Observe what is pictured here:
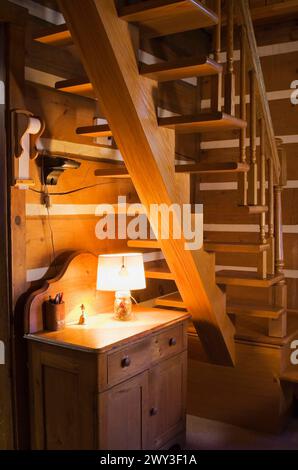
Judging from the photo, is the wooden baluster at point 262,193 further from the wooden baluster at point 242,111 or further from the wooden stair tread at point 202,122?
the wooden stair tread at point 202,122

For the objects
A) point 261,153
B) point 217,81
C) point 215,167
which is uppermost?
point 217,81

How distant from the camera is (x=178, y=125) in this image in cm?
243

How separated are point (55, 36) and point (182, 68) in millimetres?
657

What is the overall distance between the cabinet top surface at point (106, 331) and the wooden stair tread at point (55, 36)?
1.47m

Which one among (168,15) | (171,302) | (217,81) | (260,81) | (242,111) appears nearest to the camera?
(168,15)

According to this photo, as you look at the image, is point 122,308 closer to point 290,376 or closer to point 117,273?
point 117,273

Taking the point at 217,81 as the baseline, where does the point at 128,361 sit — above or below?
below

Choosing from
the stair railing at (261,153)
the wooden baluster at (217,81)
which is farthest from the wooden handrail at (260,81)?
the wooden baluster at (217,81)

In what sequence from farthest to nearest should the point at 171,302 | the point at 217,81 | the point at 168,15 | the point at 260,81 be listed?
the point at 171,302
the point at 260,81
the point at 217,81
the point at 168,15

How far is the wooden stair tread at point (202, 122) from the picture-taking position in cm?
229

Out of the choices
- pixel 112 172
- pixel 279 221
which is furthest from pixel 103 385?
pixel 279 221
